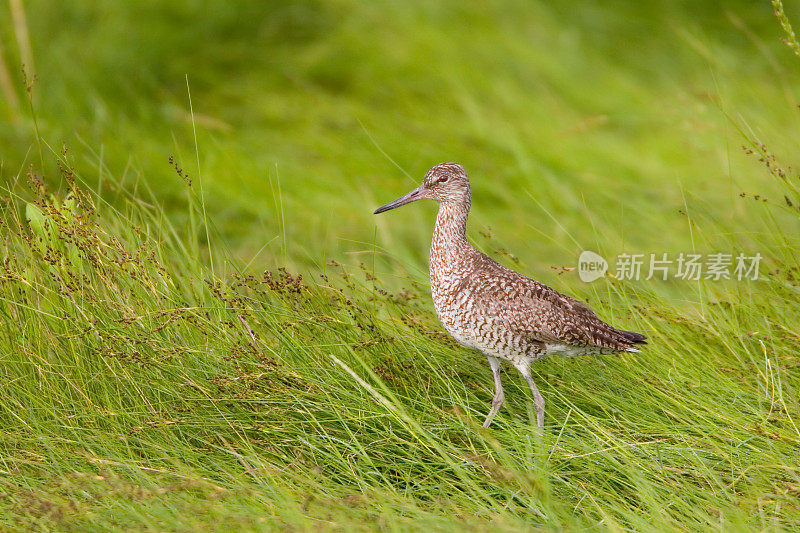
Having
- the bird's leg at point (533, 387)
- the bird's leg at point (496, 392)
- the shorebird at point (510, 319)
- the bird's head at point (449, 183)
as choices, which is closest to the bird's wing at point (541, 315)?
the shorebird at point (510, 319)

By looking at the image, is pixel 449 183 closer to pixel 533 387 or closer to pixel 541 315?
pixel 541 315

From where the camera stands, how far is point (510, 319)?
5.02 metres

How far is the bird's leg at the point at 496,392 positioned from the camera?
4.88m

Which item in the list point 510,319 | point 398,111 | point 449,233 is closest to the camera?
point 510,319

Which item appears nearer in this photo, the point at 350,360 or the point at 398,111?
the point at 350,360

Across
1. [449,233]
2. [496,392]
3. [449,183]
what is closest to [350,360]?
[496,392]

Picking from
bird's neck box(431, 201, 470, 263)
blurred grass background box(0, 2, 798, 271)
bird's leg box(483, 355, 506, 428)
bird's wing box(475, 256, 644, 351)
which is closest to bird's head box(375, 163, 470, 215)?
bird's neck box(431, 201, 470, 263)

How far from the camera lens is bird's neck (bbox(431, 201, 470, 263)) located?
17.5ft

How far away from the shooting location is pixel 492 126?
9547 mm

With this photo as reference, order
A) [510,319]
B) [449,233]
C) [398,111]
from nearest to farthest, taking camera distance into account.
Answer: [510,319] < [449,233] < [398,111]

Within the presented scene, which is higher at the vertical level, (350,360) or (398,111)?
(350,360)

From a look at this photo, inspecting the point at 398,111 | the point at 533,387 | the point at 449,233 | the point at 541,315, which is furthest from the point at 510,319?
the point at 398,111

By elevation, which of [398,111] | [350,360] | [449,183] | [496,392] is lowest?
[398,111]

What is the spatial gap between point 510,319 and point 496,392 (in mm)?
364
